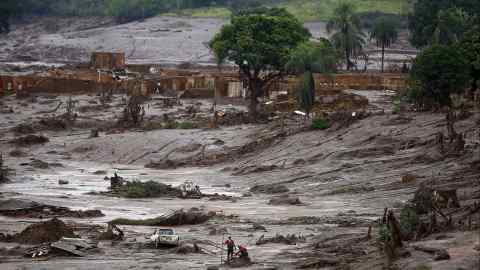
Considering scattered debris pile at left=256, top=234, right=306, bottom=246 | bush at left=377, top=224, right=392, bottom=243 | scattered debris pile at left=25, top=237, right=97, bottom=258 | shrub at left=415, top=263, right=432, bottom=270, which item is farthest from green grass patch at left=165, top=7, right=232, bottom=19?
shrub at left=415, top=263, right=432, bottom=270

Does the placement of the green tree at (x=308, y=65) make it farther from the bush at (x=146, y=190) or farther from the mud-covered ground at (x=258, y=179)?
the bush at (x=146, y=190)

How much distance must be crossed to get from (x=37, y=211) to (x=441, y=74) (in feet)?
73.0

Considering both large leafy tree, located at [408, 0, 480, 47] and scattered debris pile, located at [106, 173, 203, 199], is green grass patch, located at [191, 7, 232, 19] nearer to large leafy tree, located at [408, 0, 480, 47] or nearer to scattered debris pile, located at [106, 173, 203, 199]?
large leafy tree, located at [408, 0, 480, 47]

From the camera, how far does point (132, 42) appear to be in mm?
128625

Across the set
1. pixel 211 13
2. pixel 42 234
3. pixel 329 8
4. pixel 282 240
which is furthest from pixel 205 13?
pixel 282 240

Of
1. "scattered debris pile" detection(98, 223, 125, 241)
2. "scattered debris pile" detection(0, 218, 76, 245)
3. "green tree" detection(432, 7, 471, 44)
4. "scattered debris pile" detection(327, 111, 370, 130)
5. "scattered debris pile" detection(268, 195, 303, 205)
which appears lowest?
"scattered debris pile" detection(268, 195, 303, 205)

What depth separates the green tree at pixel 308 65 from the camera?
62.4 metres

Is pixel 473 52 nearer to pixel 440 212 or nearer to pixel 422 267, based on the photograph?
pixel 440 212

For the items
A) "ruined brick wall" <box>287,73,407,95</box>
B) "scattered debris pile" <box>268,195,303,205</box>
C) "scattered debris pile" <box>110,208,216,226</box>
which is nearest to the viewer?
"scattered debris pile" <box>110,208,216,226</box>

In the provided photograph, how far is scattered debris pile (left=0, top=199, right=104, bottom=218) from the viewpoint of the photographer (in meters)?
39.8

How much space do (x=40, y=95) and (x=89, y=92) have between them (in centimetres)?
360

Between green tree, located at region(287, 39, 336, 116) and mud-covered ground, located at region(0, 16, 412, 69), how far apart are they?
39.3 m

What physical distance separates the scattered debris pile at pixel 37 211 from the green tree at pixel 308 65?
77.6 ft

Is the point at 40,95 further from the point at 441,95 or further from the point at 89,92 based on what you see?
the point at 441,95
